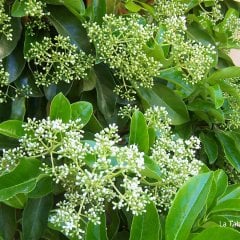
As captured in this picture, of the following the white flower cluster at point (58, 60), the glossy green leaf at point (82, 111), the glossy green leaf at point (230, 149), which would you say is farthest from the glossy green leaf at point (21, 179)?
the glossy green leaf at point (230, 149)

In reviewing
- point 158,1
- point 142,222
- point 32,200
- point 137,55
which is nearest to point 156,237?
point 142,222

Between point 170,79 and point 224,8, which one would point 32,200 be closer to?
point 170,79

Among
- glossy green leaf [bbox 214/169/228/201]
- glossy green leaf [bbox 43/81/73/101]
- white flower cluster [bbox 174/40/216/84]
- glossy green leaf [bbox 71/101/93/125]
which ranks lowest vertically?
glossy green leaf [bbox 214/169/228/201]

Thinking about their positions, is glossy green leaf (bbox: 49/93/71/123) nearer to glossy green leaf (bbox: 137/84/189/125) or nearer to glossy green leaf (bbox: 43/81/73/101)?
glossy green leaf (bbox: 43/81/73/101)

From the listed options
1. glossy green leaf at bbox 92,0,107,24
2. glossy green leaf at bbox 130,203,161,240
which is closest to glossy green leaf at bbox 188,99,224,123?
glossy green leaf at bbox 92,0,107,24

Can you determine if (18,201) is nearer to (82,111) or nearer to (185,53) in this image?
(82,111)

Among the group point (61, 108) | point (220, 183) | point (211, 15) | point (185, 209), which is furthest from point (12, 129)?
point (211, 15)
